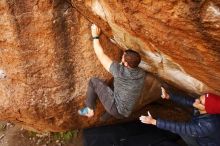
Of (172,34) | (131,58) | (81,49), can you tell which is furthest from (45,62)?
(172,34)

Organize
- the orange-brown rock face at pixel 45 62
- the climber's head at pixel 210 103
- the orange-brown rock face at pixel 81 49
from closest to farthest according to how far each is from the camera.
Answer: the orange-brown rock face at pixel 81 49
the climber's head at pixel 210 103
the orange-brown rock face at pixel 45 62

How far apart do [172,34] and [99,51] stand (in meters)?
1.53

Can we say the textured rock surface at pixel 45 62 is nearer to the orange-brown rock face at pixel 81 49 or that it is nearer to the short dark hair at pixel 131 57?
the orange-brown rock face at pixel 81 49

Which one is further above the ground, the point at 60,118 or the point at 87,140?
the point at 60,118

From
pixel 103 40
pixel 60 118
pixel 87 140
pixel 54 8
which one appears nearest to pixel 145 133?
pixel 87 140

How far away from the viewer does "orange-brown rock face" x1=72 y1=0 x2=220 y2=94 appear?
3738 mm

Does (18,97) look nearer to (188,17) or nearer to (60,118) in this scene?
(60,118)

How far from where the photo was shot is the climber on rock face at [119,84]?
518cm

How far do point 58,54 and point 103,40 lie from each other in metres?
0.69

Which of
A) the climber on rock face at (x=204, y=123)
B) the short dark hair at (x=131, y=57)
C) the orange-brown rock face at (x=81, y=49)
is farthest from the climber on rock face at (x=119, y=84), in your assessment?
the climber on rock face at (x=204, y=123)

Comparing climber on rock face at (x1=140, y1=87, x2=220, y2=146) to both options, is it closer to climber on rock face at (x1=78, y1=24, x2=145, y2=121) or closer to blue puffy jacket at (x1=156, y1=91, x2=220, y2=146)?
blue puffy jacket at (x1=156, y1=91, x2=220, y2=146)

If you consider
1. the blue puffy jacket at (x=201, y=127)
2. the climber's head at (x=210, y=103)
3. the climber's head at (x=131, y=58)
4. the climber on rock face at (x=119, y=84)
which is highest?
the climber's head at (x=131, y=58)

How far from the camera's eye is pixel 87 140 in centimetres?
660

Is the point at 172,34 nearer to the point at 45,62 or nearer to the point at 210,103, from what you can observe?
the point at 210,103
